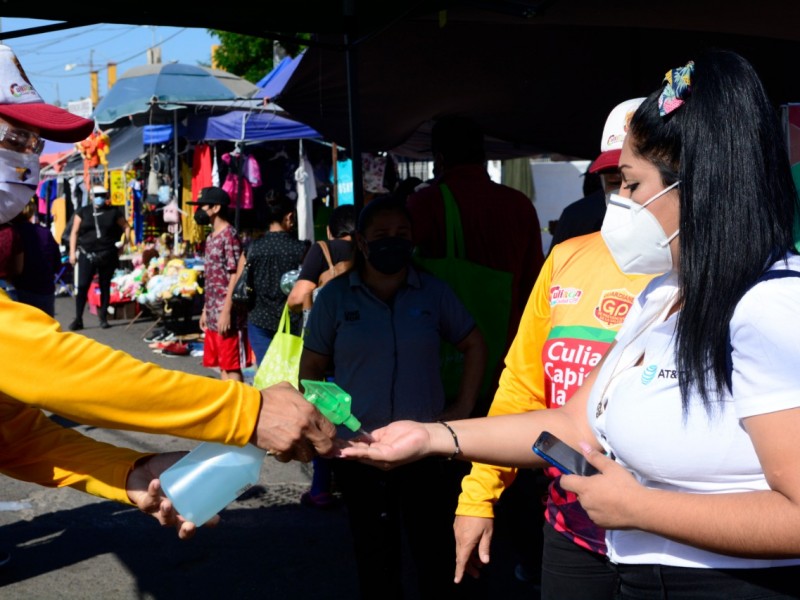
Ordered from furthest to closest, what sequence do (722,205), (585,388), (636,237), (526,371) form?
1. (526,371)
2. (585,388)
3. (636,237)
4. (722,205)

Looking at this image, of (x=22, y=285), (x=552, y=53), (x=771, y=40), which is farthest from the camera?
(x=22, y=285)

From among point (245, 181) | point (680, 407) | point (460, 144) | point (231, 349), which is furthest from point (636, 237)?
point (245, 181)

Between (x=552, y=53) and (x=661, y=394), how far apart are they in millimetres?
4439

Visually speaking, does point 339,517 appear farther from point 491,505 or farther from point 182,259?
point 182,259

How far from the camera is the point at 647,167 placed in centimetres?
188

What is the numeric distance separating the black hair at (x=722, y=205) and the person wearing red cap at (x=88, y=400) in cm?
110

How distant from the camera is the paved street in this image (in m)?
4.76

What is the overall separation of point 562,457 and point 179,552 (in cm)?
395

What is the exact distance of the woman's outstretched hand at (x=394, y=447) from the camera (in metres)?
2.36

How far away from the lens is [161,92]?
38.8 ft

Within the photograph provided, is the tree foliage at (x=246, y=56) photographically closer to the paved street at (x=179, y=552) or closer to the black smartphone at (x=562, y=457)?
the paved street at (x=179, y=552)

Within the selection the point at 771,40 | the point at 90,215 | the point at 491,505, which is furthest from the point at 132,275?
the point at 491,505

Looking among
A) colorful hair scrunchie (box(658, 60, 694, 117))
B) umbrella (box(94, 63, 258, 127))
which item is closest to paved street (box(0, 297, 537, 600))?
colorful hair scrunchie (box(658, 60, 694, 117))

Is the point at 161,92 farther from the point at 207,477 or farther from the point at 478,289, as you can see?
the point at 207,477
